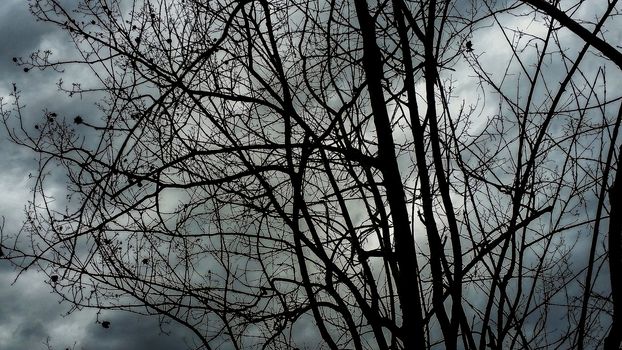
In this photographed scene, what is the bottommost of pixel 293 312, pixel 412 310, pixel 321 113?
pixel 412 310

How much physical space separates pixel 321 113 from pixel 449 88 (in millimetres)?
758

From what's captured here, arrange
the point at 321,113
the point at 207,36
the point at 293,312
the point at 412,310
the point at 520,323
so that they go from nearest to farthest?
the point at 412,310, the point at 520,323, the point at 293,312, the point at 207,36, the point at 321,113

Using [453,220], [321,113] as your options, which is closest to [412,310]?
[453,220]

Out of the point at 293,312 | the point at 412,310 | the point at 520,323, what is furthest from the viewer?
the point at 293,312

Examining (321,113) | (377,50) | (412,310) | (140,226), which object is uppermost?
(321,113)

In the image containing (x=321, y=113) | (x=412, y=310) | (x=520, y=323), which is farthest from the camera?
(x=321, y=113)

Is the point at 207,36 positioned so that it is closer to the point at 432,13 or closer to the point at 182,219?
the point at 182,219

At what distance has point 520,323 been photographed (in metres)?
2.90

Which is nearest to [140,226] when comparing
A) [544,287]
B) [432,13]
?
[432,13]

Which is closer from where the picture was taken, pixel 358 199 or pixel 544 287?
pixel 358 199

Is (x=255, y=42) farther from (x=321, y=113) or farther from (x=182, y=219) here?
(x=182, y=219)

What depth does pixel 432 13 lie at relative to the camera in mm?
2930

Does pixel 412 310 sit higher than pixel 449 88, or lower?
lower

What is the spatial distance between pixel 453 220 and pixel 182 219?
4.71ft
